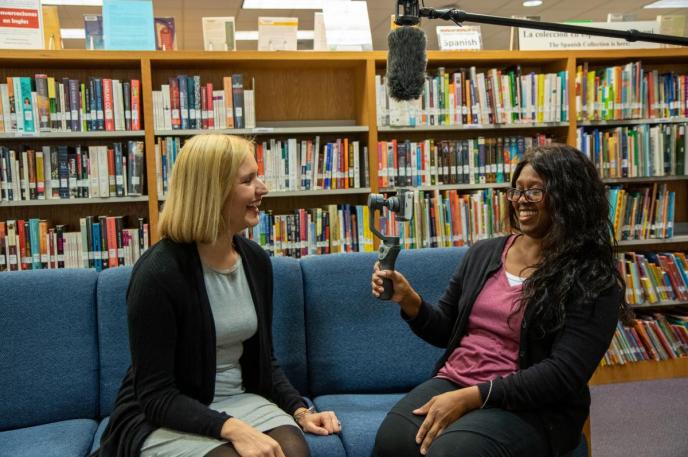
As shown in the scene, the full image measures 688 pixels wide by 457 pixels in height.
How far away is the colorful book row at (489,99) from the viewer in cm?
354

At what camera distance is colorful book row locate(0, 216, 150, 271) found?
10.7 feet

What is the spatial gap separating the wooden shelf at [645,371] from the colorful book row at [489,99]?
4.67 ft

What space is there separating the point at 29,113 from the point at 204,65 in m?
0.91

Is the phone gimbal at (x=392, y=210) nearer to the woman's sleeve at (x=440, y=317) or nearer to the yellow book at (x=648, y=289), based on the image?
the woman's sleeve at (x=440, y=317)

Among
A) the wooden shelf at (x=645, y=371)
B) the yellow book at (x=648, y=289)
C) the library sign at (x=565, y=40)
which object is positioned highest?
the library sign at (x=565, y=40)

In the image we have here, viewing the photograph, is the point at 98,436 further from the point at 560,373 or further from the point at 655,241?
the point at 655,241

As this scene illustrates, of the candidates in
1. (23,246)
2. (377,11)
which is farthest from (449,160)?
(377,11)

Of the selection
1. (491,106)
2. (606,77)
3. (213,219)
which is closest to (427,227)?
(491,106)

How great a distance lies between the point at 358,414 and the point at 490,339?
0.49 meters

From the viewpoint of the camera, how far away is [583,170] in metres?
1.74

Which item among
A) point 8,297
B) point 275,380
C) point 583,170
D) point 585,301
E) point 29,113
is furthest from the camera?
point 29,113

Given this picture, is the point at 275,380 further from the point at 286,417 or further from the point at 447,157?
the point at 447,157

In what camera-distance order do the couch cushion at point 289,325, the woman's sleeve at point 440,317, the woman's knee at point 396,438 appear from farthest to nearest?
1. the couch cushion at point 289,325
2. the woman's sleeve at point 440,317
3. the woman's knee at point 396,438

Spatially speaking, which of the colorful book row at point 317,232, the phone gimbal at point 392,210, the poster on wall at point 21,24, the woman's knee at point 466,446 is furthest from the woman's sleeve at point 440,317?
the poster on wall at point 21,24
